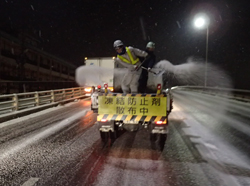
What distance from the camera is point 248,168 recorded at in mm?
4555

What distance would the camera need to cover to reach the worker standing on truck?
18.9ft

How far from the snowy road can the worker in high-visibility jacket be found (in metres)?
1.70

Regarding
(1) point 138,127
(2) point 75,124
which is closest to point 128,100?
(1) point 138,127

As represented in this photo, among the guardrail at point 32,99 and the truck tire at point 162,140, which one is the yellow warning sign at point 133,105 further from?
the guardrail at point 32,99

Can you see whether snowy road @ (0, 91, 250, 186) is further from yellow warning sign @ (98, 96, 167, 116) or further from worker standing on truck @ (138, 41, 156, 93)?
worker standing on truck @ (138, 41, 156, 93)

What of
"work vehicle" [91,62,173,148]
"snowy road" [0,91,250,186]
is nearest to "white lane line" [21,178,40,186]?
"snowy road" [0,91,250,186]

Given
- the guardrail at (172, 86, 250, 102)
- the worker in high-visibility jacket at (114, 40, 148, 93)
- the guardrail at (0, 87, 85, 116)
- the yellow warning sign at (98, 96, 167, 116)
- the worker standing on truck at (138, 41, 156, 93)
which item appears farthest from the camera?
the guardrail at (172, 86, 250, 102)

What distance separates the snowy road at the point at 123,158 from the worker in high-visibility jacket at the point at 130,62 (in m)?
1.70

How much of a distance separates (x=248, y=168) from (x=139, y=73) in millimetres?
3474

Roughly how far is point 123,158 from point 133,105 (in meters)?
1.35

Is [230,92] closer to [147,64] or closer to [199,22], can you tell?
[199,22]

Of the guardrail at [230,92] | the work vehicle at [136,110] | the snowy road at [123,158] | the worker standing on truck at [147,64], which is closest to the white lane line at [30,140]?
the snowy road at [123,158]

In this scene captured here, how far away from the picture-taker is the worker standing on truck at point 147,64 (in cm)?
576

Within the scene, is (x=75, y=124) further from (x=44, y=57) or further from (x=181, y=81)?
(x=44, y=57)
